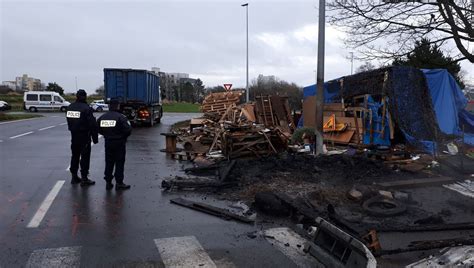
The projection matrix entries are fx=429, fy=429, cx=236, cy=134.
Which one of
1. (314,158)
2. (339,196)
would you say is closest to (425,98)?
(314,158)

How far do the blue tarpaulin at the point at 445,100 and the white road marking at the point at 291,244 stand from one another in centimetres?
1055

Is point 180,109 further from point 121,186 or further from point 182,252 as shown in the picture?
point 182,252

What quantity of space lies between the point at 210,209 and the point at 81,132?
144 inches

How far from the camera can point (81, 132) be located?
8.95 metres

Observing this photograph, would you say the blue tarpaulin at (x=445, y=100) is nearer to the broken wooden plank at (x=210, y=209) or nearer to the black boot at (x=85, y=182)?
the broken wooden plank at (x=210, y=209)

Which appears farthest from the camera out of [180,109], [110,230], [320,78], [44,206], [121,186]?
[180,109]

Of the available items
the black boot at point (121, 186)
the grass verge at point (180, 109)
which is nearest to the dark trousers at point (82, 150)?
the black boot at point (121, 186)

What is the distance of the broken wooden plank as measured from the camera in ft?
21.4

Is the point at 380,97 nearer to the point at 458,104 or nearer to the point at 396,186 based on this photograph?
the point at 458,104

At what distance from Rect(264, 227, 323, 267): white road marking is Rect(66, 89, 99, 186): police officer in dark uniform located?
4720 millimetres

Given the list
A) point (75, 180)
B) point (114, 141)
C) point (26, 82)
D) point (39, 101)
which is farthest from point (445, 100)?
point (26, 82)

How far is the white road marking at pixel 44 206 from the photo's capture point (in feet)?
20.2

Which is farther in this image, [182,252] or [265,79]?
[265,79]

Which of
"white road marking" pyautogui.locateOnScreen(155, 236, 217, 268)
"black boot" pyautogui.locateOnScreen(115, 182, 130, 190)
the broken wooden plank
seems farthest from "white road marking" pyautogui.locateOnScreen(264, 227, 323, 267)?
"black boot" pyautogui.locateOnScreen(115, 182, 130, 190)
